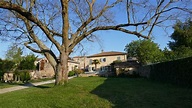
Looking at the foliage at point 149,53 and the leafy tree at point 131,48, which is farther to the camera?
the leafy tree at point 131,48

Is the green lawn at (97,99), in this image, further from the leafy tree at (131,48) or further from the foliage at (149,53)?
the leafy tree at (131,48)

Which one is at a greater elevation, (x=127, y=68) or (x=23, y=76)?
A: (x=127, y=68)

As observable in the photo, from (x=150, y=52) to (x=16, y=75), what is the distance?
117 feet

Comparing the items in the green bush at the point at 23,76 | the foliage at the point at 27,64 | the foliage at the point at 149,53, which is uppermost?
the foliage at the point at 149,53

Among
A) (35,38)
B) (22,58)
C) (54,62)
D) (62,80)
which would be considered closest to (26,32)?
(35,38)

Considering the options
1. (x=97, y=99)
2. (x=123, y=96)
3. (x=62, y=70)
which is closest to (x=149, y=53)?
(x=62, y=70)

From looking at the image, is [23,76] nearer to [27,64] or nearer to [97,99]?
[27,64]

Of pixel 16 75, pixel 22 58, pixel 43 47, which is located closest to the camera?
pixel 43 47

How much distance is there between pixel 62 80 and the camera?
18.1 m

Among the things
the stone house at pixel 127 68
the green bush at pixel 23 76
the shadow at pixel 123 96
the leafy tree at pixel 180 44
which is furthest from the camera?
the stone house at pixel 127 68

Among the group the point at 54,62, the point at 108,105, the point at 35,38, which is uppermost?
the point at 35,38

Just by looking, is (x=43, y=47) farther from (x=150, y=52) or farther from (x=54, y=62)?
(x=150, y=52)

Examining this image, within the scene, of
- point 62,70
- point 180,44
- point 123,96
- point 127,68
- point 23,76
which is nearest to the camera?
point 123,96

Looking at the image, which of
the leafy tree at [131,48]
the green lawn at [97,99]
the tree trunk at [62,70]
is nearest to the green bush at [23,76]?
the tree trunk at [62,70]
